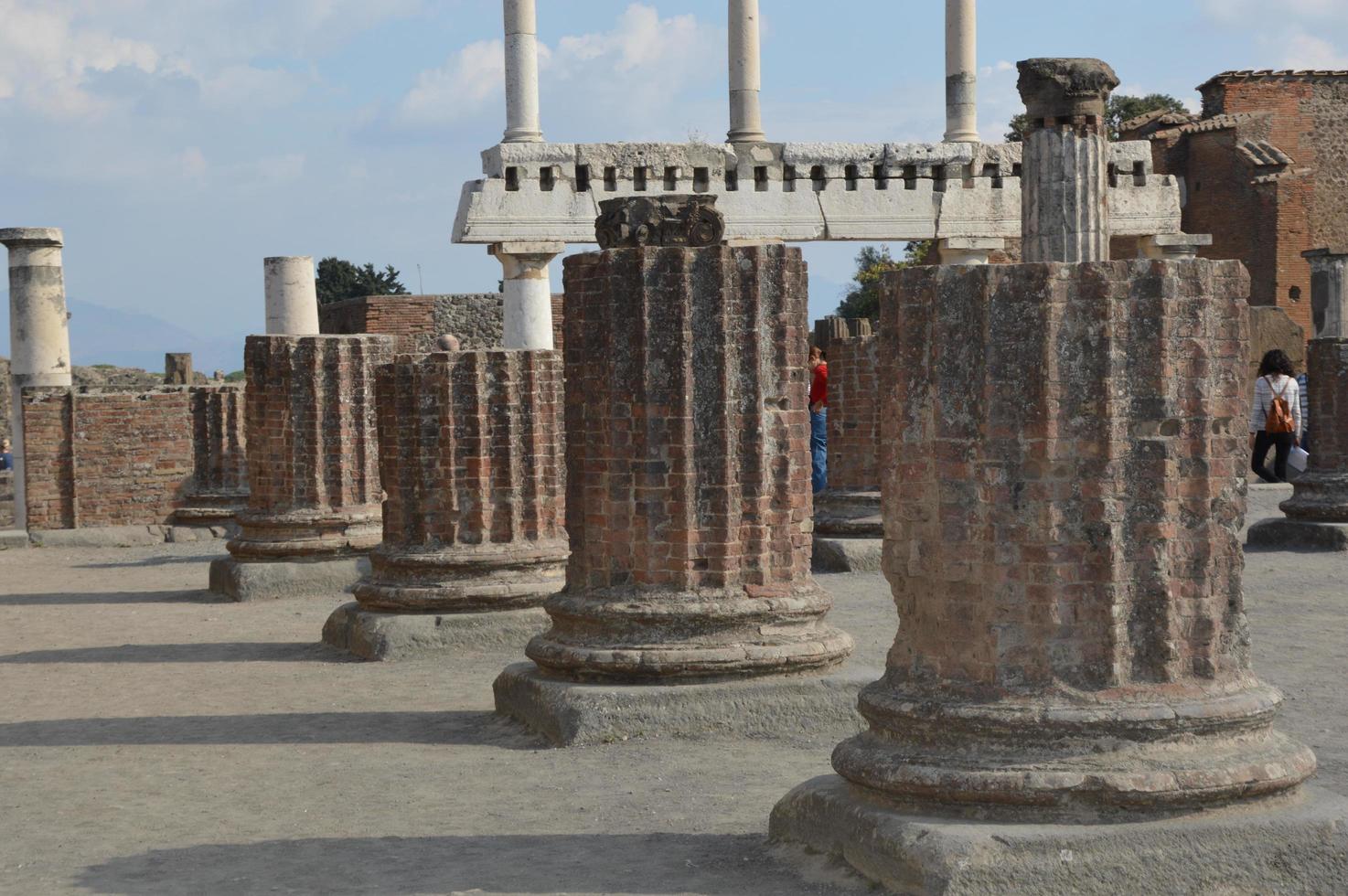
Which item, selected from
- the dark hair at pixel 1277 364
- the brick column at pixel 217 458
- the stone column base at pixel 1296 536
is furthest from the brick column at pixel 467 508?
the dark hair at pixel 1277 364

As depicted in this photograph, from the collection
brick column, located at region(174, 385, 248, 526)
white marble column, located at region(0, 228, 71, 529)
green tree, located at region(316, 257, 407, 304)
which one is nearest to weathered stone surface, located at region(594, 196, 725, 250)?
brick column, located at region(174, 385, 248, 526)

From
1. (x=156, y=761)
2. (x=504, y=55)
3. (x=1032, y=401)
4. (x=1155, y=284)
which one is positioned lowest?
(x=156, y=761)

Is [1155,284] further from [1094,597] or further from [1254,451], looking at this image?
[1254,451]

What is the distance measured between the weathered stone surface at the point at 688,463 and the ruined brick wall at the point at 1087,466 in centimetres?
248

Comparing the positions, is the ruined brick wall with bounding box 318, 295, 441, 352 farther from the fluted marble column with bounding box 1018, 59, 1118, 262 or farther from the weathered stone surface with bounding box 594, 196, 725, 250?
the fluted marble column with bounding box 1018, 59, 1118, 262

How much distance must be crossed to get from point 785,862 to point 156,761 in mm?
3183

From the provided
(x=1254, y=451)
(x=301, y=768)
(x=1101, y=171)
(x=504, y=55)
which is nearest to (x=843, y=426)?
(x=1254, y=451)

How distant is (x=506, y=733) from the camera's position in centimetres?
Answer: 784

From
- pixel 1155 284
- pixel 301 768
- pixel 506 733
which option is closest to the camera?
pixel 1155 284

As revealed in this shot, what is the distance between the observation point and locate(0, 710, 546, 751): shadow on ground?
7.82 meters

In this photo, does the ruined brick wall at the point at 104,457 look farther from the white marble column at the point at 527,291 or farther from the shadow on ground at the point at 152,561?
the white marble column at the point at 527,291

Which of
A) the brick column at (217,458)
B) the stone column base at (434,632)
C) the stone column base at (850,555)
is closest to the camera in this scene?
the stone column base at (434,632)

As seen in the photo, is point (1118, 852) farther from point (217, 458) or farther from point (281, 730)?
point (217, 458)

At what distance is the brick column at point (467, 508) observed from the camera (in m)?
10.3
